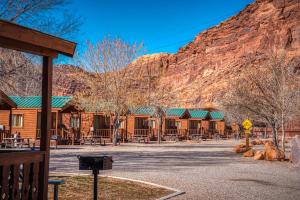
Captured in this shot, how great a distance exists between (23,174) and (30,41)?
74.3 inches

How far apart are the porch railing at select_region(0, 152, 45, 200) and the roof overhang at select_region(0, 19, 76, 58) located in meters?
1.51

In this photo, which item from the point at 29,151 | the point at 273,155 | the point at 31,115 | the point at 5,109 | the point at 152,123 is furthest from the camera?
the point at 152,123

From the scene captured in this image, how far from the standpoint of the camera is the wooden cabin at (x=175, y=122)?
4669 centimetres

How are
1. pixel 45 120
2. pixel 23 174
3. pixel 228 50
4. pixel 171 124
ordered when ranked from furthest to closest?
pixel 228 50, pixel 171 124, pixel 45 120, pixel 23 174

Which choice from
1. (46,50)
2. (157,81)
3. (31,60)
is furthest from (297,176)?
(157,81)

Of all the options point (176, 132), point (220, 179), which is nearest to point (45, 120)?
point (220, 179)

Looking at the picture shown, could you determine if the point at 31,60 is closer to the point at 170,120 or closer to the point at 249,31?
the point at 170,120

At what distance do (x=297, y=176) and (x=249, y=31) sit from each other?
134 meters

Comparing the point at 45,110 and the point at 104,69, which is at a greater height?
the point at 104,69

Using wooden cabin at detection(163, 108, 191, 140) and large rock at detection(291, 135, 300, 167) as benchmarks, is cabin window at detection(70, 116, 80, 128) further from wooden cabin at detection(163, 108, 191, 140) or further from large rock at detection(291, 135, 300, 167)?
large rock at detection(291, 135, 300, 167)

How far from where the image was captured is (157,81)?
148 feet

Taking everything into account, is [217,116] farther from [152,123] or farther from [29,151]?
[29,151]

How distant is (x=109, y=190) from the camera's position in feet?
33.2

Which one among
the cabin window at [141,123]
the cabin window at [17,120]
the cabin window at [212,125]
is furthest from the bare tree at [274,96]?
→ the cabin window at [212,125]
